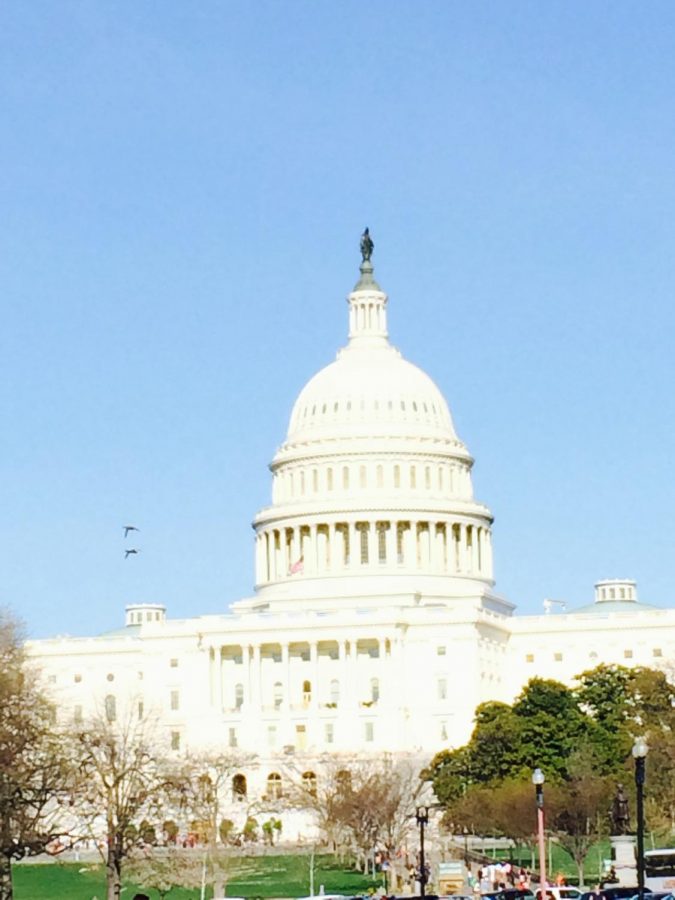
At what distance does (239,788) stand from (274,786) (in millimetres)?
2966

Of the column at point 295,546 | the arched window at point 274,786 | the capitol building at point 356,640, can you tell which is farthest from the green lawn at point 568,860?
the column at point 295,546

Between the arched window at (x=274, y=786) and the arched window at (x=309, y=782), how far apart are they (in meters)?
1.66

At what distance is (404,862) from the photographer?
126 metres

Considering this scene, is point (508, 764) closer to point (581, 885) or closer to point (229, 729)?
point (229, 729)

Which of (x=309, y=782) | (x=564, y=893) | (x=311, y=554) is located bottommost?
(x=564, y=893)

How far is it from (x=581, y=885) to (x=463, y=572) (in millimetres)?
92402

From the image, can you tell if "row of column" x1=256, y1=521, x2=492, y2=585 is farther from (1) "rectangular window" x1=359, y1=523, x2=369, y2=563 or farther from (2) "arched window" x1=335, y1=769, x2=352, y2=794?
(2) "arched window" x1=335, y1=769, x2=352, y2=794

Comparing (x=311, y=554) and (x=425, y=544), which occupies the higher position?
(x=425, y=544)

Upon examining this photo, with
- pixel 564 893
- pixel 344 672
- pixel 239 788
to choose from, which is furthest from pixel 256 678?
pixel 564 893

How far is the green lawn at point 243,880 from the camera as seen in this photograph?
386 ft

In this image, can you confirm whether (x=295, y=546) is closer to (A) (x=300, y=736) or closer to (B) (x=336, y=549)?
(B) (x=336, y=549)

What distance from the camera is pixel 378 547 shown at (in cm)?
19562

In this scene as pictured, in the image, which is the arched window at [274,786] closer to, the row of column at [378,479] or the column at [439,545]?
the column at [439,545]

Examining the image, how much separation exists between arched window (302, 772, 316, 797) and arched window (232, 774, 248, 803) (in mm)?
3947
